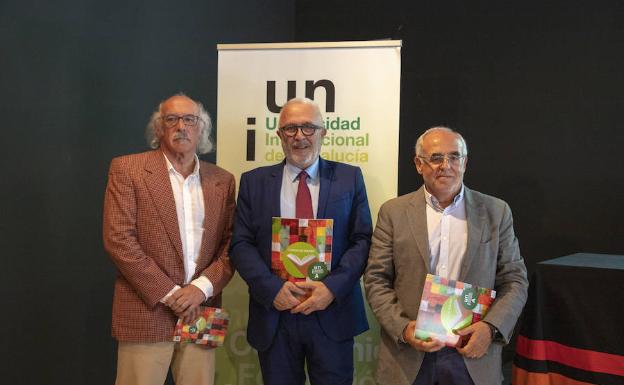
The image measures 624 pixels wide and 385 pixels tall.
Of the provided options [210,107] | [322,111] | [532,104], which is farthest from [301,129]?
[532,104]

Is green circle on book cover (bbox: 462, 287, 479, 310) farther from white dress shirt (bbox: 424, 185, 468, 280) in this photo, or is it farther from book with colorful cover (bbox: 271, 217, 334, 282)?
book with colorful cover (bbox: 271, 217, 334, 282)

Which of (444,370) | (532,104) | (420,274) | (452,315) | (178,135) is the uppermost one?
(532,104)

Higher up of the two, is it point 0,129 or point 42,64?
point 42,64

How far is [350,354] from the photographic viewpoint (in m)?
2.40

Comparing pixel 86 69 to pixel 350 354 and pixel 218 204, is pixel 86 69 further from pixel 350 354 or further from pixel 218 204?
pixel 350 354

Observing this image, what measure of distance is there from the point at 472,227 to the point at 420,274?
278 mm

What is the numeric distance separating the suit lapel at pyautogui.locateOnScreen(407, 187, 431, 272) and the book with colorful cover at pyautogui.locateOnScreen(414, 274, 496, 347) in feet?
0.40

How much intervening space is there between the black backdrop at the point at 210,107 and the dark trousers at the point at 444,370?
2.17 meters

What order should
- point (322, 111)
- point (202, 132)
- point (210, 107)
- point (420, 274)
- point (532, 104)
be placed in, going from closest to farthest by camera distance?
point (420, 274) < point (202, 132) < point (322, 111) < point (532, 104) < point (210, 107)

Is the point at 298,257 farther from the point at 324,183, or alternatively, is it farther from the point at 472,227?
the point at 472,227

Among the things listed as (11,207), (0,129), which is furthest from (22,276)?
(0,129)

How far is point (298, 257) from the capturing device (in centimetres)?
232

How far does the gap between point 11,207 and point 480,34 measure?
346 centimetres

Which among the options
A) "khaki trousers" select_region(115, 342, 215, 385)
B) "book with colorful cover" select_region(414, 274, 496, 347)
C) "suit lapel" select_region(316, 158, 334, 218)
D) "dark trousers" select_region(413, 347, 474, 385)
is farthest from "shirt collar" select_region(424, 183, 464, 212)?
"khaki trousers" select_region(115, 342, 215, 385)
